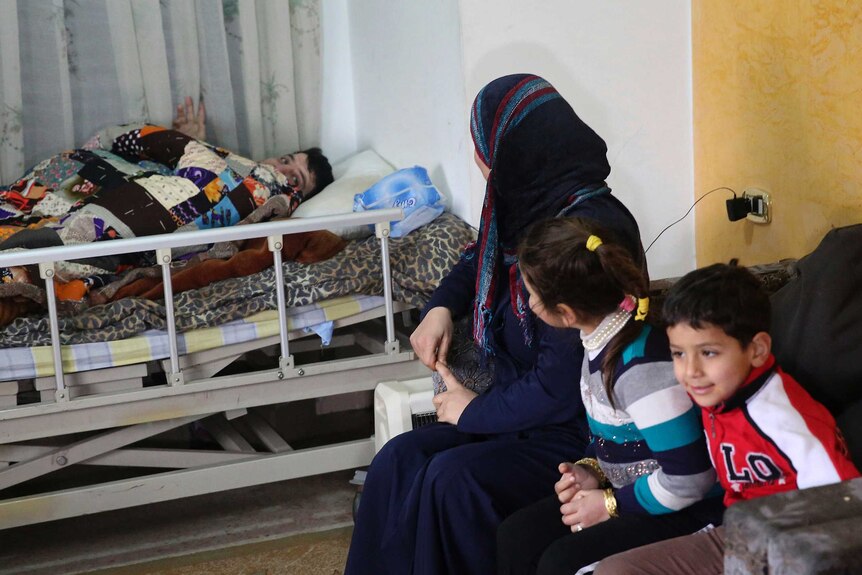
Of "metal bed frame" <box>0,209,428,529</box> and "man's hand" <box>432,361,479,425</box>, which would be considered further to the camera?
"metal bed frame" <box>0,209,428,529</box>

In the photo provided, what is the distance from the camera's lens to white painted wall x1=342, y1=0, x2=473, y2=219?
2.64 m

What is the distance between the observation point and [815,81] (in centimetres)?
202

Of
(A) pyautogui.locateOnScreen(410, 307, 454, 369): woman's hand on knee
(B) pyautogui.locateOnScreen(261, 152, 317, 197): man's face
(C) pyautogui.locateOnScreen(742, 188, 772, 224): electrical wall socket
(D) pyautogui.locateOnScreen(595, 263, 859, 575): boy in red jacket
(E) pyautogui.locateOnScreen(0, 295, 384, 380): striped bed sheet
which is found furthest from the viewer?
(B) pyautogui.locateOnScreen(261, 152, 317, 197): man's face

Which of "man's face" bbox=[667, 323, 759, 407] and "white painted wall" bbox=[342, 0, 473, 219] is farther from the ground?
"white painted wall" bbox=[342, 0, 473, 219]

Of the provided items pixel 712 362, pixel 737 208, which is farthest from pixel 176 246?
pixel 712 362

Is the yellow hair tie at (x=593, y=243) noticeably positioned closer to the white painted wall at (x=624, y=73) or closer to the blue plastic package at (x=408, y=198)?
the white painted wall at (x=624, y=73)

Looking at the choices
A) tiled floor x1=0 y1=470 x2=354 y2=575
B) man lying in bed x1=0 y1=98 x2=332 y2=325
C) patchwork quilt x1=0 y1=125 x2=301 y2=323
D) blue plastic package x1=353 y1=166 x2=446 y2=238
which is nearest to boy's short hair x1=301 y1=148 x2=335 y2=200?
man lying in bed x1=0 y1=98 x2=332 y2=325

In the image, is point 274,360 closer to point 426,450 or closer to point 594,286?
point 426,450

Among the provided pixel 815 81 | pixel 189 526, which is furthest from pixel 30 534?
pixel 815 81

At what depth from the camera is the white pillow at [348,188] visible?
2883mm

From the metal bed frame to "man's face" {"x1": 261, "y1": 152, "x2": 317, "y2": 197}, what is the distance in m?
0.83

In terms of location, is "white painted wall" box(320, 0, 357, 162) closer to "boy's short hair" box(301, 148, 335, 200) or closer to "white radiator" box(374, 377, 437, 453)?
"boy's short hair" box(301, 148, 335, 200)

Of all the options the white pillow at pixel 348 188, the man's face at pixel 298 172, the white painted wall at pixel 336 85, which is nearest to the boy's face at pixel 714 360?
the white pillow at pixel 348 188

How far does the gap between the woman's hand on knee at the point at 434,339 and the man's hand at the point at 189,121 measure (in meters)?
1.75
